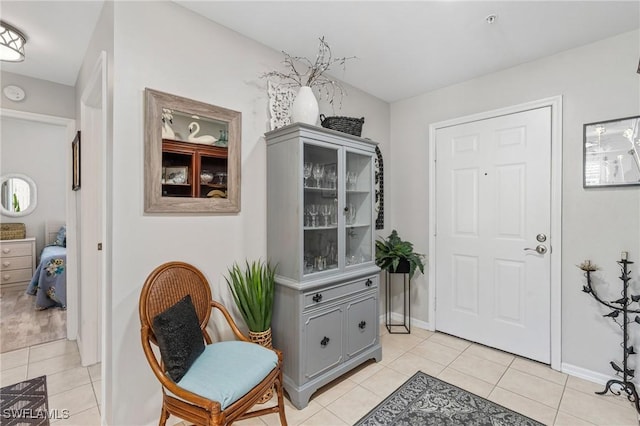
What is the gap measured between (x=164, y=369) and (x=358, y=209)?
1766 mm

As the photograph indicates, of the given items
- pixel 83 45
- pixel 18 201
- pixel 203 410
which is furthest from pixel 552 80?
pixel 18 201

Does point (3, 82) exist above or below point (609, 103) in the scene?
A: above

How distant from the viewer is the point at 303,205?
2057mm

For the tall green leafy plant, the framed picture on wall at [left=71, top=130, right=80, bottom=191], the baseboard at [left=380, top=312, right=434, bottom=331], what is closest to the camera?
the tall green leafy plant

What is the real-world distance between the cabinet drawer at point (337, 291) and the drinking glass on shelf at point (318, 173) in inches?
30.5

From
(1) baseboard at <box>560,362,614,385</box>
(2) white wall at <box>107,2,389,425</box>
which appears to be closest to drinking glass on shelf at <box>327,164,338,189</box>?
(2) white wall at <box>107,2,389,425</box>

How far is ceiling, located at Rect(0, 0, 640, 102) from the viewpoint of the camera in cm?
186

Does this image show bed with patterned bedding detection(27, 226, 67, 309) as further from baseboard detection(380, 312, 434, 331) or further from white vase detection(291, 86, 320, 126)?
baseboard detection(380, 312, 434, 331)

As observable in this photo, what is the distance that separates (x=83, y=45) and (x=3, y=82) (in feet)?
3.19

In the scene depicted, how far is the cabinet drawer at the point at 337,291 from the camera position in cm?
204

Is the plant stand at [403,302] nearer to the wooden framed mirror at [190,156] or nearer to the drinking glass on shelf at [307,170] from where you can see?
the drinking glass on shelf at [307,170]

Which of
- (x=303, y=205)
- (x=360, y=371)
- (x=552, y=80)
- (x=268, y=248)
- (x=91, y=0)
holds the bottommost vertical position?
(x=360, y=371)

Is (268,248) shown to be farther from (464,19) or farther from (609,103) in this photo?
(609,103)

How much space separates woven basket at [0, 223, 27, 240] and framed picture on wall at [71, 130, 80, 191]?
3.25m
